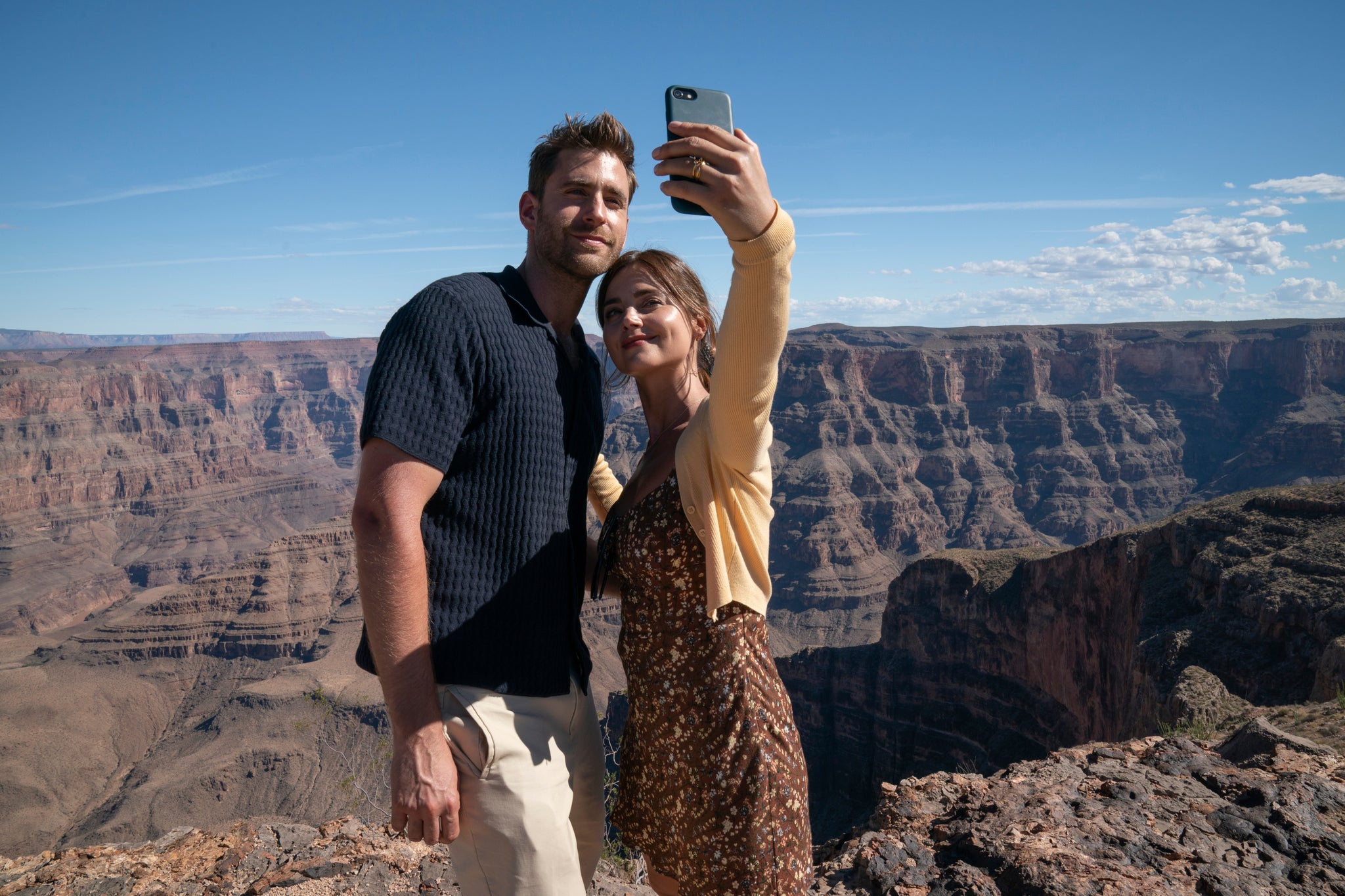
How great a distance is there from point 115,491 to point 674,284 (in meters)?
132

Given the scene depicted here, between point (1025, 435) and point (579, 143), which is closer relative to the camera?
point (579, 143)

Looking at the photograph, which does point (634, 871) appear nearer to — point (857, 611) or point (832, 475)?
point (857, 611)

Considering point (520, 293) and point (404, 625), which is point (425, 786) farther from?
point (520, 293)

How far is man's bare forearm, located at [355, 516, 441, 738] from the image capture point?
2098 mm

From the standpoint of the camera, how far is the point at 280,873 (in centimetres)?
433

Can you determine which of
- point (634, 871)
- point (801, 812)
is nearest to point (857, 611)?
point (634, 871)

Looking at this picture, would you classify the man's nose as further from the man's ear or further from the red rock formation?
the red rock formation

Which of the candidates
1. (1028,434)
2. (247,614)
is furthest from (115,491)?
(1028,434)

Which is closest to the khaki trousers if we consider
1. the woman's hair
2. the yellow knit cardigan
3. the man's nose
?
the yellow knit cardigan

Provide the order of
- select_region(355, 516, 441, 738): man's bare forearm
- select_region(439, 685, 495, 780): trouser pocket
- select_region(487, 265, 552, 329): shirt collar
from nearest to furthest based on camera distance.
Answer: select_region(355, 516, 441, 738): man's bare forearm → select_region(439, 685, 495, 780): trouser pocket → select_region(487, 265, 552, 329): shirt collar

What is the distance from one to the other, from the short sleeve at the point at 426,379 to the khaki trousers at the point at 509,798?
0.77 m

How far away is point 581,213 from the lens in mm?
2506

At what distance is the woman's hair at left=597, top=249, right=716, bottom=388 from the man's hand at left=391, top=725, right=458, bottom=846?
1.47 meters

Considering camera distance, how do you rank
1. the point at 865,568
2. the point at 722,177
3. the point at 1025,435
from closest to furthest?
the point at 722,177
the point at 865,568
the point at 1025,435
